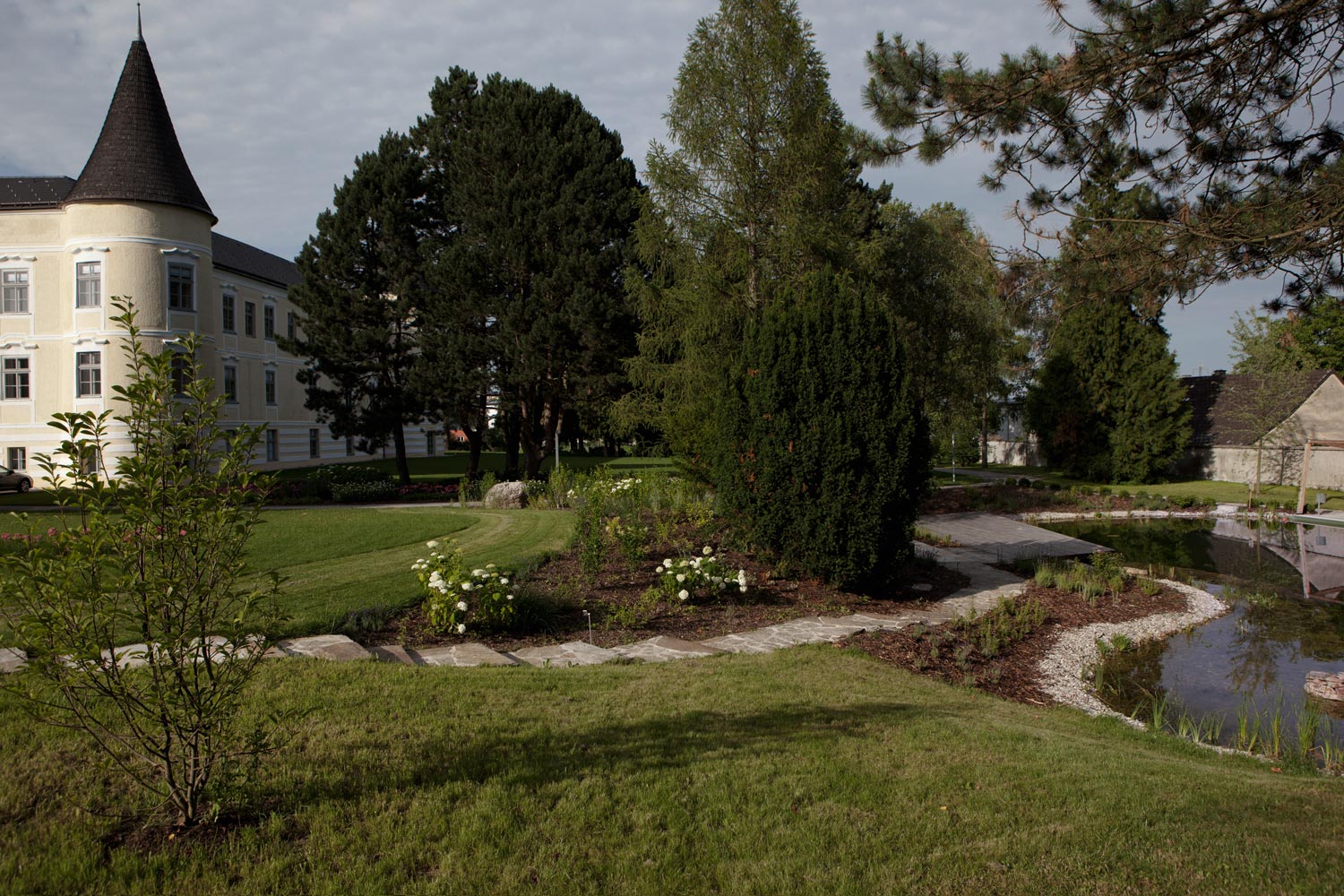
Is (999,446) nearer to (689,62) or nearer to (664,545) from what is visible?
(689,62)

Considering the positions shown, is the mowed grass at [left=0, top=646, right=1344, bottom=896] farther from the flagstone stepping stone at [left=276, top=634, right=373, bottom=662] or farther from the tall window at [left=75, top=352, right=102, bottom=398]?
the tall window at [left=75, top=352, right=102, bottom=398]

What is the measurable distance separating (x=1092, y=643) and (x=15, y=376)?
1225 inches

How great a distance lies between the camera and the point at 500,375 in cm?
2153

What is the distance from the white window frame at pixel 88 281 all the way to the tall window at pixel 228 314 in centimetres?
607

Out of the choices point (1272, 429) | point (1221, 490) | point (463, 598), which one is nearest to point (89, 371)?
point (463, 598)

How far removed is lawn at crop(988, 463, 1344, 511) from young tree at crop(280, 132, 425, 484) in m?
24.1

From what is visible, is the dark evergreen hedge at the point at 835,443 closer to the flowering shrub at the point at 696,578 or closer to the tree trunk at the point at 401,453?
the flowering shrub at the point at 696,578

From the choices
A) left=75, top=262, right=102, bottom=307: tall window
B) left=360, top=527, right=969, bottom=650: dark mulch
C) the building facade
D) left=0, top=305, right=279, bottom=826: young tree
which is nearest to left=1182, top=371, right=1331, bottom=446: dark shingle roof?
left=360, top=527, right=969, bottom=650: dark mulch

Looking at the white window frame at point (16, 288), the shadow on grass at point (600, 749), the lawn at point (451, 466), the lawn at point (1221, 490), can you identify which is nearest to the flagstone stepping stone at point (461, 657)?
the shadow on grass at point (600, 749)

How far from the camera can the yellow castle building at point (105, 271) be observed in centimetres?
2223

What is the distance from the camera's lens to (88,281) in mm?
22984

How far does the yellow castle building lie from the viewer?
22.2 meters

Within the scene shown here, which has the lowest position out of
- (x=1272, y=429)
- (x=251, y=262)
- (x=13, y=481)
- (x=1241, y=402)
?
(x=13, y=481)

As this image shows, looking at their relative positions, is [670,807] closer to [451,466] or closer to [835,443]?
[835,443]
